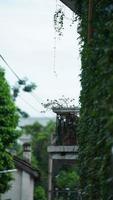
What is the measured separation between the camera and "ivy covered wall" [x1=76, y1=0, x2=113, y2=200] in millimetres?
5012

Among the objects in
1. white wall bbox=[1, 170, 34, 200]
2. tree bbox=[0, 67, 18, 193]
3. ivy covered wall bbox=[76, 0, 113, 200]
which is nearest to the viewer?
ivy covered wall bbox=[76, 0, 113, 200]

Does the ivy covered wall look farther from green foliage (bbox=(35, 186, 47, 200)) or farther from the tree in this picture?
green foliage (bbox=(35, 186, 47, 200))

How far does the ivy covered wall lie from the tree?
22.0 metres

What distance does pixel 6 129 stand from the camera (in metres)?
32.1

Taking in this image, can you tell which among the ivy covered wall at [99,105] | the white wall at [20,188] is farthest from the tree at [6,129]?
the ivy covered wall at [99,105]

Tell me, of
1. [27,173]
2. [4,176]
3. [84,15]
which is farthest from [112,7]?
[27,173]

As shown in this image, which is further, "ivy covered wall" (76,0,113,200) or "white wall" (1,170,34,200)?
"white wall" (1,170,34,200)

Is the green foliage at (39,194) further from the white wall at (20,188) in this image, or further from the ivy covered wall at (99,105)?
the ivy covered wall at (99,105)

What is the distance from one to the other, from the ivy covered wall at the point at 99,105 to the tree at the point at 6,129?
2201cm

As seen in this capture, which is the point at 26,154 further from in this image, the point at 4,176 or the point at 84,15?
the point at 84,15

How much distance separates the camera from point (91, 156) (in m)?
7.19

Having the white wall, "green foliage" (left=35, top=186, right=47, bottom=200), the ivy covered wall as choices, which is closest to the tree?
the white wall

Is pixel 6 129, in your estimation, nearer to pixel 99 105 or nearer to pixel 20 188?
pixel 20 188

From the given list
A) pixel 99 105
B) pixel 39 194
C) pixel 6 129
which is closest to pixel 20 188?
pixel 6 129
